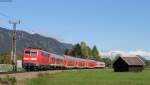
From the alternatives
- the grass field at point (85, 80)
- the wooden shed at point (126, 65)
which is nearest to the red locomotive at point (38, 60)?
the grass field at point (85, 80)

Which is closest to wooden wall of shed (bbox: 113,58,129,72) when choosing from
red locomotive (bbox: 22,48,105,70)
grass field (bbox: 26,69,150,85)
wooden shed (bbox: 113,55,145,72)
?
wooden shed (bbox: 113,55,145,72)

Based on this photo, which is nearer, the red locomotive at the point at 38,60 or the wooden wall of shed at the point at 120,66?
the red locomotive at the point at 38,60

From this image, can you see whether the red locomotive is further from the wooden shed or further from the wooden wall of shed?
the wooden shed

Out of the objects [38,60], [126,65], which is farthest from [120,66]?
[38,60]

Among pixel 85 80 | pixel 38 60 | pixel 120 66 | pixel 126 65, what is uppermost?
pixel 38 60

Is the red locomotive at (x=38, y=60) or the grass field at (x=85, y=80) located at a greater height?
A: the red locomotive at (x=38, y=60)

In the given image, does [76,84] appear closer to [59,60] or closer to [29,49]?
[29,49]

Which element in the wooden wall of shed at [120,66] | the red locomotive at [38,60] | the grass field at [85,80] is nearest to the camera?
the grass field at [85,80]

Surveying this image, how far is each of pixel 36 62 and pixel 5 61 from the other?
6697 cm

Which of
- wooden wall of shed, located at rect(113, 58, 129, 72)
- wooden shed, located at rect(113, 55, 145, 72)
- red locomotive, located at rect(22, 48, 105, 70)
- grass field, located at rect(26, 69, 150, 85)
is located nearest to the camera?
grass field, located at rect(26, 69, 150, 85)

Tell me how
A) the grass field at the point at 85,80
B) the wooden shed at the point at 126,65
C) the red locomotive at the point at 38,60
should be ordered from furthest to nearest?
the wooden shed at the point at 126,65
the red locomotive at the point at 38,60
the grass field at the point at 85,80

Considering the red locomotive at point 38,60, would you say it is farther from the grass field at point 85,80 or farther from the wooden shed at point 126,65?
the wooden shed at point 126,65

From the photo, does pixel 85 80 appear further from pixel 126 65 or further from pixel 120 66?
pixel 120 66

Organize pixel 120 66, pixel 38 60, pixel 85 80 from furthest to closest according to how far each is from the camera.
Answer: pixel 120 66
pixel 38 60
pixel 85 80
